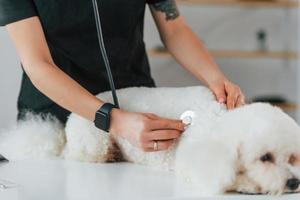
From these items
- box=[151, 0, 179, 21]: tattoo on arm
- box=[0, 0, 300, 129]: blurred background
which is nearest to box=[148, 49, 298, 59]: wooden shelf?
box=[0, 0, 300, 129]: blurred background

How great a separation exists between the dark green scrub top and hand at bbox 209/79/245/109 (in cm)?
26

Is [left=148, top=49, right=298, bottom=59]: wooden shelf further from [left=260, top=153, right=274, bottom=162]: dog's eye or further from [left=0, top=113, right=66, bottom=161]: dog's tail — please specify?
[left=260, top=153, right=274, bottom=162]: dog's eye

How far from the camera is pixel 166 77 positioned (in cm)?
287

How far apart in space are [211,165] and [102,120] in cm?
25

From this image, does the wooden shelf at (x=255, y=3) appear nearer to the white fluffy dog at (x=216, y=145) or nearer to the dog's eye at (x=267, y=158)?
the white fluffy dog at (x=216, y=145)

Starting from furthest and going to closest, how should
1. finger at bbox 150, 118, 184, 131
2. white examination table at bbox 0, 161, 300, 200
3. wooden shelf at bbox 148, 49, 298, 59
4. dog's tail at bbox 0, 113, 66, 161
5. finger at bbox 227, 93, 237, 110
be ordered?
wooden shelf at bbox 148, 49, 298, 59 < dog's tail at bbox 0, 113, 66, 161 < finger at bbox 227, 93, 237, 110 < finger at bbox 150, 118, 184, 131 < white examination table at bbox 0, 161, 300, 200

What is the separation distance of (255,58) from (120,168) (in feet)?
6.76

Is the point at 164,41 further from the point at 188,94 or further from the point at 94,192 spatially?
the point at 94,192

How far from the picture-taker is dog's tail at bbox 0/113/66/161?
3.76 ft

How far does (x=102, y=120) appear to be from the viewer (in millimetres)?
979

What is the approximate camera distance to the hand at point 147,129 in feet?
3.00

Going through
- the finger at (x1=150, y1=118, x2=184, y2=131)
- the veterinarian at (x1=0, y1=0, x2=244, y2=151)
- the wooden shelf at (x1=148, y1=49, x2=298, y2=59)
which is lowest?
the finger at (x1=150, y1=118, x2=184, y2=131)

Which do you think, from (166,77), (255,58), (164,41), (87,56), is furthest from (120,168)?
(255,58)

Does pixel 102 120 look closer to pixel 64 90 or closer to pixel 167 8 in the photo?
pixel 64 90
